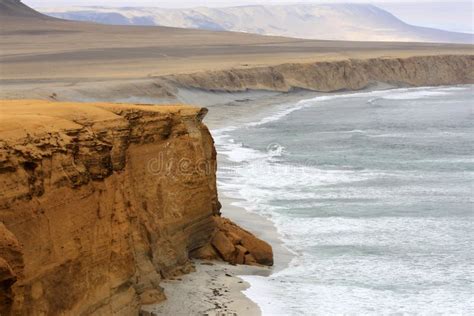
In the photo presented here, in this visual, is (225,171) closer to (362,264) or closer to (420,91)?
(362,264)

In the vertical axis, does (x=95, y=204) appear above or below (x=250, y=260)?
above

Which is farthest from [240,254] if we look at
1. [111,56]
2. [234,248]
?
[111,56]

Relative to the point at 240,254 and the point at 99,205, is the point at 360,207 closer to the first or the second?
the point at 240,254

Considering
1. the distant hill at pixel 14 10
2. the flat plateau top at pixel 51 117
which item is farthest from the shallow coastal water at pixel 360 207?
the distant hill at pixel 14 10

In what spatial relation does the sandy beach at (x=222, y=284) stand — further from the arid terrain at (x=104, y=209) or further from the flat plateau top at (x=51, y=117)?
the flat plateau top at (x=51, y=117)

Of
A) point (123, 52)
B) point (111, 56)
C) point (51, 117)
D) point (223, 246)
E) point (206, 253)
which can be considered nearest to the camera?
point (51, 117)

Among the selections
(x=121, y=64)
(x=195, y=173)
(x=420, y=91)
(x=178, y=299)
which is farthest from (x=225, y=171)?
(x=420, y=91)

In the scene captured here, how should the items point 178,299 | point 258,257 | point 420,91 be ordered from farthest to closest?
1. point 420,91
2. point 258,257
3. point 178,299

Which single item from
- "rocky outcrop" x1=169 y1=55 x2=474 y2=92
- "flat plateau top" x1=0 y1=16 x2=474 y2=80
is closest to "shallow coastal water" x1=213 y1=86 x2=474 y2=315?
"rocky outcrop" x1=169 y1=55 x2=474 y2=92
